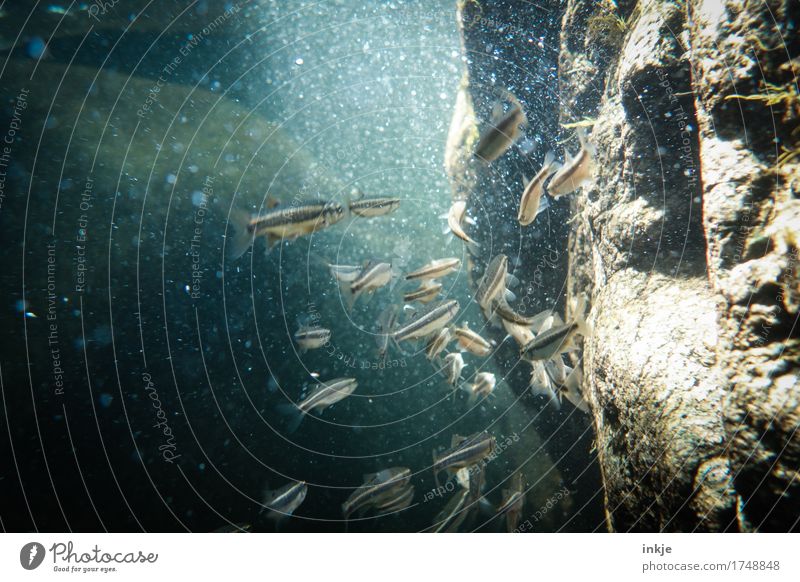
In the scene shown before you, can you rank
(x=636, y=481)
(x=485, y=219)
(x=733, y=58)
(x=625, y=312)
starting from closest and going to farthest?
(x=733, y=58) < (x=636, y=481) < (x=625, y=312) < (x=485, y=219)

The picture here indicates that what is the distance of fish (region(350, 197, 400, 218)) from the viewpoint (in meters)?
2.63

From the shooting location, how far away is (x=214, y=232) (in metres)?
5.06

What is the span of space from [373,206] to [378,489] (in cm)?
241

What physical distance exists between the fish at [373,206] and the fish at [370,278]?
0.45 metres

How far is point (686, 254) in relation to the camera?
96.1 inches

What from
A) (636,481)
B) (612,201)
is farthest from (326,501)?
(612,201)

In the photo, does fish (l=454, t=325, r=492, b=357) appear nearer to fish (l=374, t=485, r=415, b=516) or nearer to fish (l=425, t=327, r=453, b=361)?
fish (l=425, t=327, r=453, b=361)

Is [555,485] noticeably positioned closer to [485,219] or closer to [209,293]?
[485,219]

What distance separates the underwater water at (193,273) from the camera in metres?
3.06

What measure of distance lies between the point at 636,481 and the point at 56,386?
5219mm

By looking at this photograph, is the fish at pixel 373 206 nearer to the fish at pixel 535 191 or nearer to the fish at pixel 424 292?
the fish at pixel 424 292

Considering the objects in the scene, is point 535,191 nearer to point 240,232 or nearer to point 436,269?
point 436,269

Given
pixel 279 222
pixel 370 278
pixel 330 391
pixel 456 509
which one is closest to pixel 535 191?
pixel 370 278
